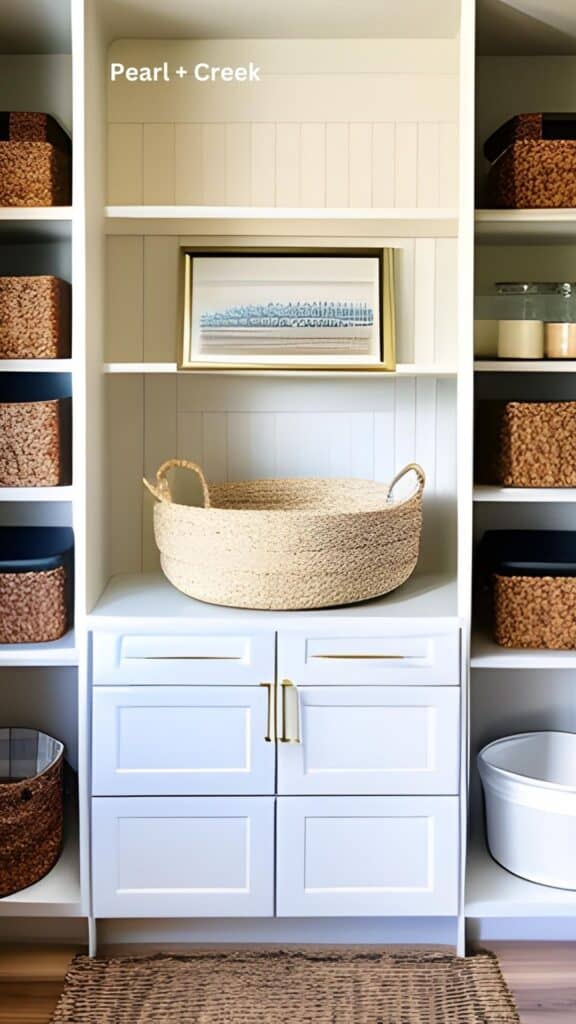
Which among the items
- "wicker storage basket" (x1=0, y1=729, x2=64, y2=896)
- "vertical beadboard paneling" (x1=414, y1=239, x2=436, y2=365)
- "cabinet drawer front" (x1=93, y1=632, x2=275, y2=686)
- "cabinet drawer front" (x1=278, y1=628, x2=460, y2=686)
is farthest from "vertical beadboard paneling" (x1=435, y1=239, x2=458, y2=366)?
"wicker storage basket" (x1=0, y1=729, x2=64, y2=896)

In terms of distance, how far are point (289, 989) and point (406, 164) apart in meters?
1.96

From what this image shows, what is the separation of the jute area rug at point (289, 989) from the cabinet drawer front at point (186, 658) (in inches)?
25.1

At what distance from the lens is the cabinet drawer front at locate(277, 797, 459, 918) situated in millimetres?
2381

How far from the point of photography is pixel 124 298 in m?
2.76

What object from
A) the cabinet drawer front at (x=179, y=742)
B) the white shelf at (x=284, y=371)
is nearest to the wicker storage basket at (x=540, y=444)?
the white shelf at (x=284, y=371)

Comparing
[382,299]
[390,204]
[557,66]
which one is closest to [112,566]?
[382,299]

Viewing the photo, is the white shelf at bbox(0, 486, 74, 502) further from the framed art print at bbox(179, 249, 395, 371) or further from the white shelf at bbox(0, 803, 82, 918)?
the white shelf at bbox(0, 803, 82, 918)

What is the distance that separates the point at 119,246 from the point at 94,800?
4.45 ft

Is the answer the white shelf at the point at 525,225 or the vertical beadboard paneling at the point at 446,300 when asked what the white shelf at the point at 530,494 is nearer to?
the vertical beadboard paneling at the point at 446,300

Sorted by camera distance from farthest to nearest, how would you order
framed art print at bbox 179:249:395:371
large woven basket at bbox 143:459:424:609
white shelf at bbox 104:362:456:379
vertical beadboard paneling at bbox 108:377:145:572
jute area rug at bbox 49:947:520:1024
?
vertical beadboard paneling at bbox 108:377:145:572 → framed art print at bbox 179:249:395:371 → white shelf at bbox 104:362:456:379 → large woven basket at bbox 143:459:424:609 → jute area rug at bbox 49:947:520:1024

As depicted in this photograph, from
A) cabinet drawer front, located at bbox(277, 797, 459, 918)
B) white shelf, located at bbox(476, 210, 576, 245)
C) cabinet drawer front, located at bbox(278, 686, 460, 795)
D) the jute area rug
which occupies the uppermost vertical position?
white shelf, located at bbox(476, 210, 576, 245)

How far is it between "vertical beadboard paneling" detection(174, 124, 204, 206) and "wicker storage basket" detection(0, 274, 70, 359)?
1.71 feet

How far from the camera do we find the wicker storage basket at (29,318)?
2.38 m

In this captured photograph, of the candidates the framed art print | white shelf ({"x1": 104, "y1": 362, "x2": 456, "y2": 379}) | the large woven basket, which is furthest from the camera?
the framed art print
